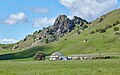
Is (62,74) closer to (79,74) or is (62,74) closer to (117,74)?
(79,74)

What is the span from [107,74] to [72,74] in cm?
492

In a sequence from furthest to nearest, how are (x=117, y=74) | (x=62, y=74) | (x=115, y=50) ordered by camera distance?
(x=115, y=50), (x=62, y=74), (x=117, y=74)

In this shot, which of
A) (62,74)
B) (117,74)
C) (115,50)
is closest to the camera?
(117,74)

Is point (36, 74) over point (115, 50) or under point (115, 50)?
under

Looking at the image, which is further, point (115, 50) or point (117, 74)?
point (115, 50)

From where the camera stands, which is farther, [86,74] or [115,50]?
[115,50]

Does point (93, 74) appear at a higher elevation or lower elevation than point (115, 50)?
lower

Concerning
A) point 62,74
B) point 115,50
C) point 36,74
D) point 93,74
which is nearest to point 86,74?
point 93,74

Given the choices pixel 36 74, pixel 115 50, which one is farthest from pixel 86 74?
pixel 115 50

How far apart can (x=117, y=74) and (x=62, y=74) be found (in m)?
8.00

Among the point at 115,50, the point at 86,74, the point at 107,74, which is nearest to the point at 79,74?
the point at 86,74

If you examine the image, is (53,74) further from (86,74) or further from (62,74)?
(86,74)

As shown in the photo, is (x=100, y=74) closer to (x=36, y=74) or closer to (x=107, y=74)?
(x=107, y=74)

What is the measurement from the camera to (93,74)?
148 ft
